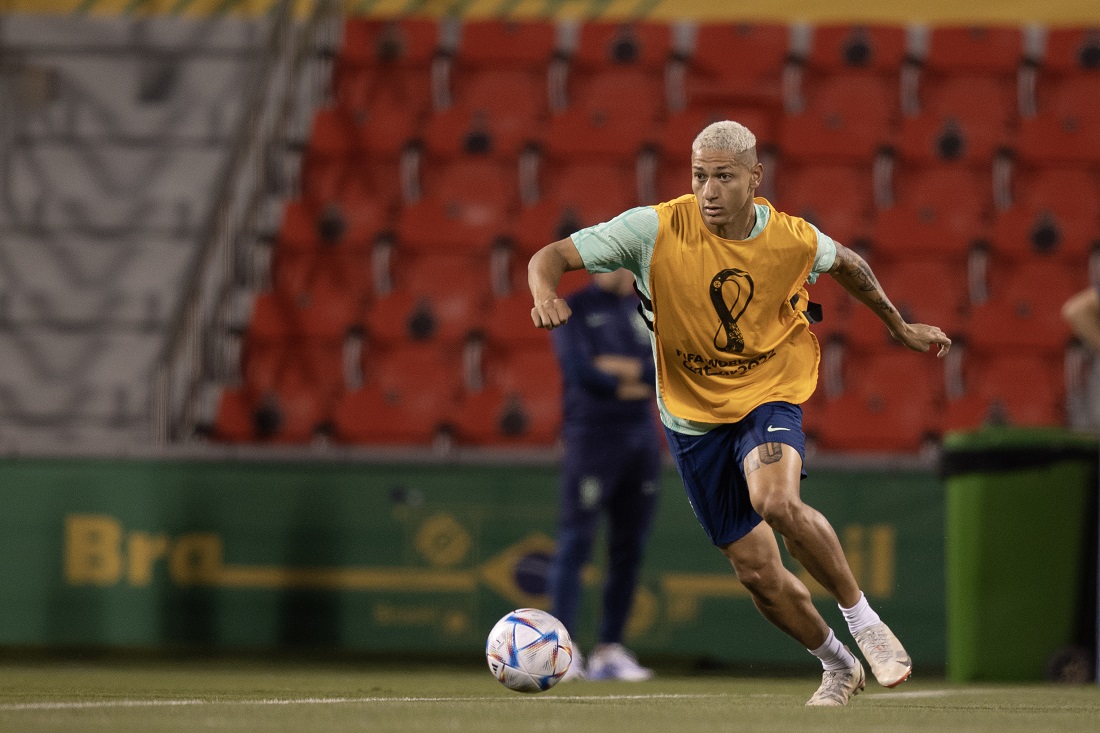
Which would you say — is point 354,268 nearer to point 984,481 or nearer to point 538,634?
point 984,481

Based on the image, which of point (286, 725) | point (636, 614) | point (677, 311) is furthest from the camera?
point (636, 614)

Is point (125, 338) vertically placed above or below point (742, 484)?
above

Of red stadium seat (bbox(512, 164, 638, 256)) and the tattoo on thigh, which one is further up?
red stadium seat (bbox(512, 164, 638, 256))

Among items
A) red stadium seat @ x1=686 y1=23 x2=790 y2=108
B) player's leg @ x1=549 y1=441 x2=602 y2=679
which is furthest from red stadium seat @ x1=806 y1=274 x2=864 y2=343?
player's leg @ x1=549 y1=441 x2=602 y2=679

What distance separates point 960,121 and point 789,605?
7.65 meters

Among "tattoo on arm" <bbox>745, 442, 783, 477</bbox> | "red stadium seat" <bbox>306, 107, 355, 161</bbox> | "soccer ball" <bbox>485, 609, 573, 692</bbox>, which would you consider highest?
"red stadium seat" <bbox>306, 107, 355, 161</bbox>

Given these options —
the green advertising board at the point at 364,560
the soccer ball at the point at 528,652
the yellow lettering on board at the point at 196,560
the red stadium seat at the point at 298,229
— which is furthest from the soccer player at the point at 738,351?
the red stadium seat at the point at 298,229

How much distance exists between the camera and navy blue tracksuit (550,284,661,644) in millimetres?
7516

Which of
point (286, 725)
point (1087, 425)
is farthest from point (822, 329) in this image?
point (286, 725)

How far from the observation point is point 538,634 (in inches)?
217

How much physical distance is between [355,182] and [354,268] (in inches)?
33.4

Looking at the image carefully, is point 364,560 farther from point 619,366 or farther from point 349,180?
point 349,180

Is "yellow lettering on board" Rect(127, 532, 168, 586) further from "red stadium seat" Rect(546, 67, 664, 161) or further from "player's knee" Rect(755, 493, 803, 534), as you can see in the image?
"red stadium seat" Rect(546, 67, 664, 161)

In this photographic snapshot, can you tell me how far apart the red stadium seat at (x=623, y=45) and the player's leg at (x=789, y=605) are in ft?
25.0
